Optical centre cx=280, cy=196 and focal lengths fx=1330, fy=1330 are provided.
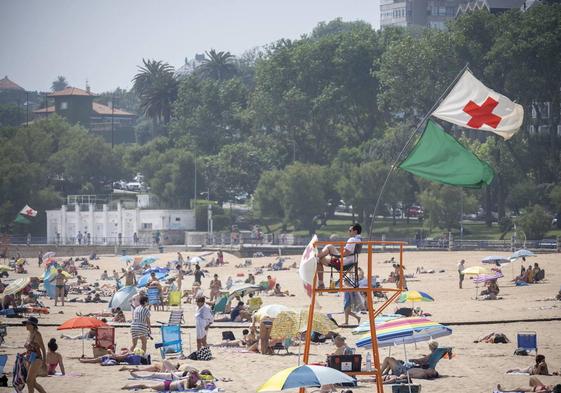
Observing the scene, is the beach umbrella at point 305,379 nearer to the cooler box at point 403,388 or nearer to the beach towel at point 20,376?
the cooler box at point 403,388

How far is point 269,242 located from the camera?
2977 inches

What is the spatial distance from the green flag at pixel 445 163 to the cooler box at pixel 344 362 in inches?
111

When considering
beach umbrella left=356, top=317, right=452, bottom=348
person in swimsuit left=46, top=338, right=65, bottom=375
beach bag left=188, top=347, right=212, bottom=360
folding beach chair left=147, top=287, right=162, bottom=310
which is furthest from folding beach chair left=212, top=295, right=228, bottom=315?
beach umbrella left=356, top=317, right=452, bottom=348

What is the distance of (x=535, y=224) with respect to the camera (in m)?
67.2

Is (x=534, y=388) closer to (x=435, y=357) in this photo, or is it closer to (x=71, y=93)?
(x=435, y=357)

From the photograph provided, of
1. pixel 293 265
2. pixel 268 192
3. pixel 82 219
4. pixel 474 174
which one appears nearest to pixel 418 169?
pixel 474 174

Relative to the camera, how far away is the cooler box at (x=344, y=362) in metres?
18.9

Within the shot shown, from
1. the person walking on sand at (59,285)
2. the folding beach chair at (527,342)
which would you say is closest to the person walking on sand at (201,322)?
the folding beach chair at (527,342)

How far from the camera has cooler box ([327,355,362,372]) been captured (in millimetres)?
18875

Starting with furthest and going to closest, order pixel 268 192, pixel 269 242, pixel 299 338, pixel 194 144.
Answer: pixel 194 144 → pixel 268 192 → pixel 269 242 → pixel 299 338

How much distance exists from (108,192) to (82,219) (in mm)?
15496

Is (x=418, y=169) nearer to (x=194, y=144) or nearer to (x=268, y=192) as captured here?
(x=268, y=192)

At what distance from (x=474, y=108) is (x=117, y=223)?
235 ft

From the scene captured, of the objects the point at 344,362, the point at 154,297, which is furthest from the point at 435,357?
the point at 154,297
